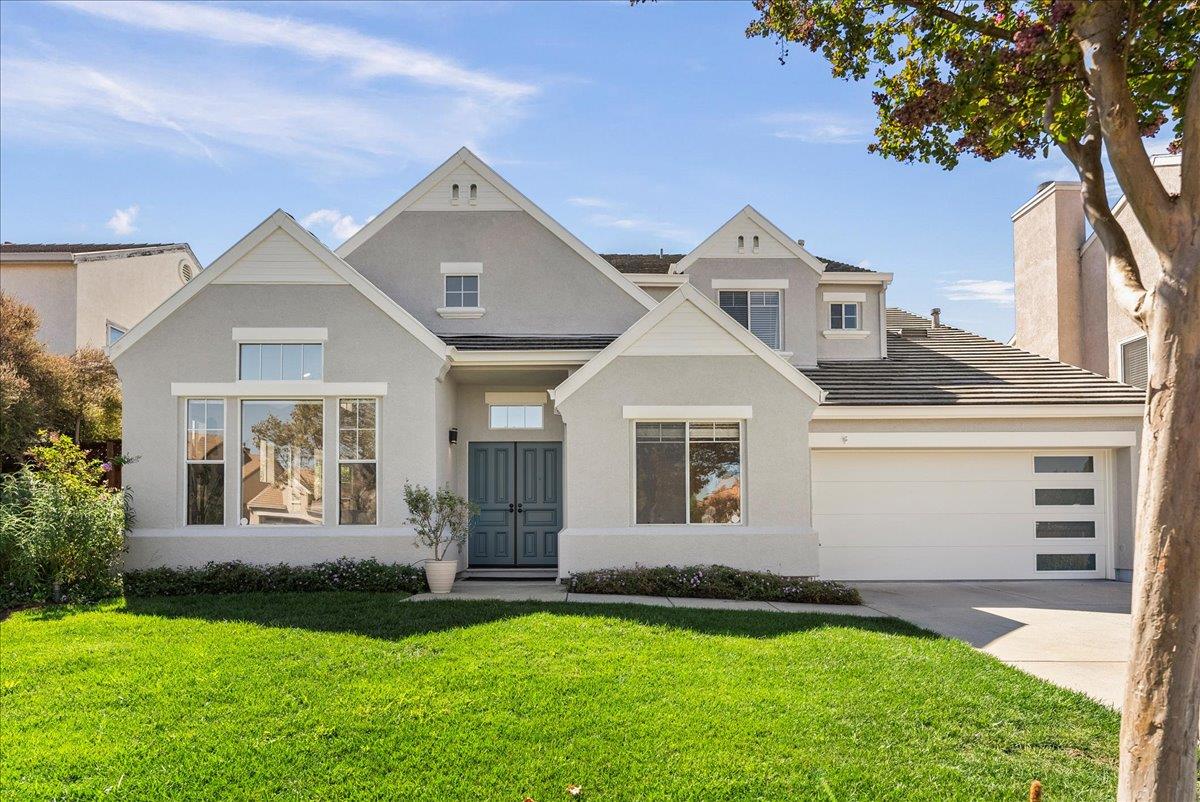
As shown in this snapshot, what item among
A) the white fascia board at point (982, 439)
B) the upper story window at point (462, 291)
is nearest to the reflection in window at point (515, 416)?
the upper story window at point (462, 291)

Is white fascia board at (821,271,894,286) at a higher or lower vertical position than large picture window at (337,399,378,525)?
higher

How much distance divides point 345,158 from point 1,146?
6.41 m

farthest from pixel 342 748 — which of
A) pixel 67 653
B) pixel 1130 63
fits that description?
pixel 1130 63

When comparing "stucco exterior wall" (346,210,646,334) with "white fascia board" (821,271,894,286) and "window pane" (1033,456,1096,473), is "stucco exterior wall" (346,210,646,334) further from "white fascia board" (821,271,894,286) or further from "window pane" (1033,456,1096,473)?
"window pane" (1033,456,1096,473)

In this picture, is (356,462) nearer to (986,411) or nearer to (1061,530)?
(986,411)

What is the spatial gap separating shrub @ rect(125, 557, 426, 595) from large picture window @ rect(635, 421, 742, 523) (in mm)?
3799

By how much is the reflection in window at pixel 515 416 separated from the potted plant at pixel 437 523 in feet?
8.89

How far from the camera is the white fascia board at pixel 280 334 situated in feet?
42.0

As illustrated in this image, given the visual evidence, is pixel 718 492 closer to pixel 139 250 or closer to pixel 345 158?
pixel 345 158

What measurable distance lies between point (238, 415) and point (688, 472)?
7.07 metres

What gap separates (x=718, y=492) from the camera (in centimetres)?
1291

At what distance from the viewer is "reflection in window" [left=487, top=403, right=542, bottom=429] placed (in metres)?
15.4

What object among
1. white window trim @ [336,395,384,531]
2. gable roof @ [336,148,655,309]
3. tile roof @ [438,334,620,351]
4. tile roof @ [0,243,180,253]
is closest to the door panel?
tile roof @ [438,334,620,351]

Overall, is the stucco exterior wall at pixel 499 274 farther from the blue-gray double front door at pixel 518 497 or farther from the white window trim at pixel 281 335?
the white window trim at pixel 281 335
